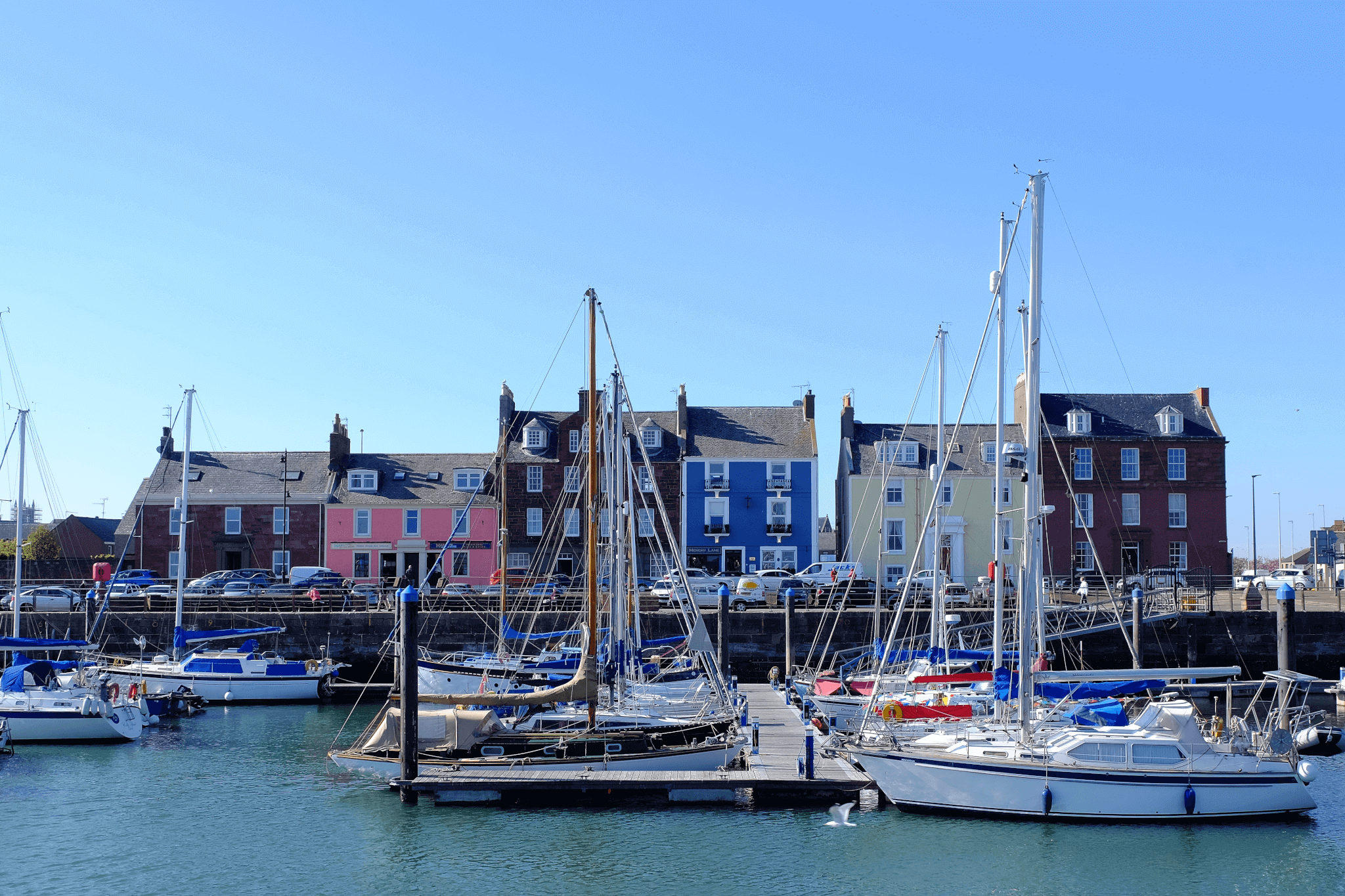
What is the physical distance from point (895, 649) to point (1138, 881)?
2298cm

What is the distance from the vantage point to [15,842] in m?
23.0

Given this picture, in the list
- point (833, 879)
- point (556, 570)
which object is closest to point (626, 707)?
point (833, 879)

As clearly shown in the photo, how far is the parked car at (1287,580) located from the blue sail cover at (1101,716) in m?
27.5

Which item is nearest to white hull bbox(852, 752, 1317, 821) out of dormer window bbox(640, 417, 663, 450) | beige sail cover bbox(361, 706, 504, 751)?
beige sail cover bbox(361, 706, 504, 751)

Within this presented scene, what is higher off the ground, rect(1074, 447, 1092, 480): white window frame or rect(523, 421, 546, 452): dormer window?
rect(523, 421, 546, 452): dormer window

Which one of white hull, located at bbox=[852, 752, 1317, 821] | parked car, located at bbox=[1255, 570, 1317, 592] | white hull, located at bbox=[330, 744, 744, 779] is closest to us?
white hull, located at bbox=[852, 752, 1317, 821]

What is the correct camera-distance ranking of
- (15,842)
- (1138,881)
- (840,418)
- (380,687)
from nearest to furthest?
(1138,881) → (15,842) → (380,687) → (840,418)

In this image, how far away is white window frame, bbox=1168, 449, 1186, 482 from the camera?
64.2m

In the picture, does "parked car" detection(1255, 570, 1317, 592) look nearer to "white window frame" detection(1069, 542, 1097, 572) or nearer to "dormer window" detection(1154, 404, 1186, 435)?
"white window frame" detection(1069, 542, 1097, 572)

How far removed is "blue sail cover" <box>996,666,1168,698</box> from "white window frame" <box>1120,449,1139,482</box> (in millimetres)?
34580

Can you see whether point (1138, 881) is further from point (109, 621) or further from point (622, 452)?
point (109, 621)

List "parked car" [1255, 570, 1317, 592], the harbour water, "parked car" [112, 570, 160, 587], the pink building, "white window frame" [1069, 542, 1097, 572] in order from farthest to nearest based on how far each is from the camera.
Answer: the pink building → "white window frame" [1069, 542, 1097, 572] → "parked car" [112, 570, 160, 587] → "parked car" [1255, 570, 1317, 592] → the harbour water

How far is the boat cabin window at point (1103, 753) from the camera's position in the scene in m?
23.4

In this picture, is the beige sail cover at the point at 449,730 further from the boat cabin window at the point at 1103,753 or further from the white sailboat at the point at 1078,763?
the boat cabin window at the point at 1103,753
